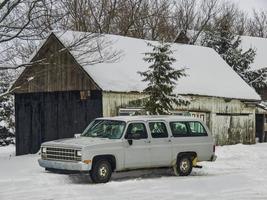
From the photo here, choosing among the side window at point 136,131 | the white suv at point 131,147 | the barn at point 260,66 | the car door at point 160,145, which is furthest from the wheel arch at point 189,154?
the barn at point 260,66

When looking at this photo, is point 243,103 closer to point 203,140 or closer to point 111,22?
point 203,140

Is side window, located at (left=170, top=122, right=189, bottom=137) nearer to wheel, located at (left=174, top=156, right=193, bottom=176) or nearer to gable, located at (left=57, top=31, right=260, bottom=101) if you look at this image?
wheel, located at (left=174, top=156, right=193, bottom=176)

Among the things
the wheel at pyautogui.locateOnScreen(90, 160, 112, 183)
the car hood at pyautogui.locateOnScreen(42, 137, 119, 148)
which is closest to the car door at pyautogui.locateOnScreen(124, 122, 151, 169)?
the car hood at pyautogui.locateOnScreen(42, 137, 119, 148)

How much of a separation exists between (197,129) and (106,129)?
125 inches

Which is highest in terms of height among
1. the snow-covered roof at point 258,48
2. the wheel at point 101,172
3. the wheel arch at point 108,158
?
the snow-covered roof at point 258,48

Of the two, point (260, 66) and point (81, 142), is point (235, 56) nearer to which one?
point (260, 66)

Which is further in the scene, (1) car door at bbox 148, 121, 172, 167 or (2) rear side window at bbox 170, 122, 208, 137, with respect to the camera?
(2) rear side window at bbox 170, 122, 208, 137

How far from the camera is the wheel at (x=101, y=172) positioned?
15.4 meters

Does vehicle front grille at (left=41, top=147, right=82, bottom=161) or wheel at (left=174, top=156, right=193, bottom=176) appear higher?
vehicle front grille at (left=41, top=147, right=82, bottom=161)

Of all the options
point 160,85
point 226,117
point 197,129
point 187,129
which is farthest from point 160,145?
point 226,117

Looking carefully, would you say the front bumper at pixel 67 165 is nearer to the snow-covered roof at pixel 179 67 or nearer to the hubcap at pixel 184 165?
the hubcap at pixel 184 165

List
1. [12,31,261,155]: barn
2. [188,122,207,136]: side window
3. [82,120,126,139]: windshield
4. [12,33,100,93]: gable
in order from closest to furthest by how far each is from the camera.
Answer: [82,120,126,139]: windshield < [188,122,207,136]: side window < [12,31,261,155]: barn < [12,33,100,93]: gable

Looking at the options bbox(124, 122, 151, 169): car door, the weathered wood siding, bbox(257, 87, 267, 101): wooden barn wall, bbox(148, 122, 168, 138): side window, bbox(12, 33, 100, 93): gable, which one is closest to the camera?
bbox(124, 122, 151, 169): car door

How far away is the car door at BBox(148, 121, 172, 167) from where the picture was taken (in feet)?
55.9
